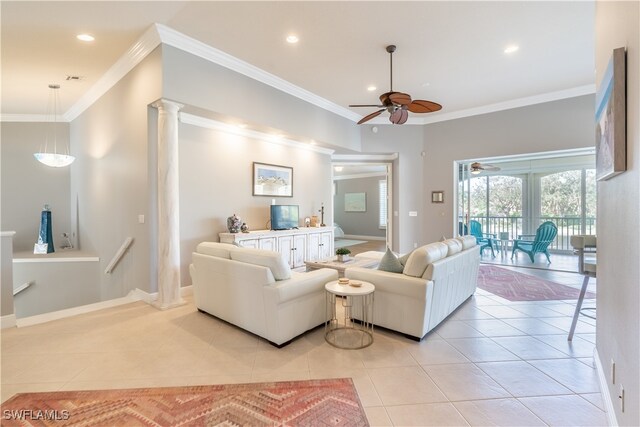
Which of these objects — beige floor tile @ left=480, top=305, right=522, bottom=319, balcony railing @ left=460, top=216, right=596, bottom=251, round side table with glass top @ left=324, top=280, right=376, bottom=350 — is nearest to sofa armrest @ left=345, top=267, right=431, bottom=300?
round side table with glass top @ left=324, top=280, right=376, bottom=350

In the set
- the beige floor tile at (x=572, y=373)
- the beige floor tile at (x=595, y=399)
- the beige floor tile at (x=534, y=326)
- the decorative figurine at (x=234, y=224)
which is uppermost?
the decorative figurine at (x=234, y=224)

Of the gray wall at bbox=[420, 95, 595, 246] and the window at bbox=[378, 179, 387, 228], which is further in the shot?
the window at bbox=[378, 179, 387, 228]

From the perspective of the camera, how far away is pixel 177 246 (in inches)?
157

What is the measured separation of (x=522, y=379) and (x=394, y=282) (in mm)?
1218

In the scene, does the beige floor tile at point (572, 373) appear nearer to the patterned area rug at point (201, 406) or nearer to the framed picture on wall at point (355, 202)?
the patterned area rug at point (201, 406)

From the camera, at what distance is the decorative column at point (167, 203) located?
12.7 feet

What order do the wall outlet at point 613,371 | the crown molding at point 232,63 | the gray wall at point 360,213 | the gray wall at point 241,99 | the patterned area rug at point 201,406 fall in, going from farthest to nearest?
the gray wall at point 360,213, the gray wall at point 241,99, the crown molding at point 232,63, the patterned area rug at point 201,406, the wall outlet at point 613,371

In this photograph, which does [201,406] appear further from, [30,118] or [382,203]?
[382,203]

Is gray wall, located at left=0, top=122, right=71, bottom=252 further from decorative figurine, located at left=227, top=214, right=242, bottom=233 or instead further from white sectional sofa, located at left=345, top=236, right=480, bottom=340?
white sectional sofa, located at left=345, top=236, right=480, bottom=340

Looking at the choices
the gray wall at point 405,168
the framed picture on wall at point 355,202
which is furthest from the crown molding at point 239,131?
the framed picture on wall at point 355,202

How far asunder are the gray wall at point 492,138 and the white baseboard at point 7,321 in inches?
286

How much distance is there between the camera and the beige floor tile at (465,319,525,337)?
10.2 ft

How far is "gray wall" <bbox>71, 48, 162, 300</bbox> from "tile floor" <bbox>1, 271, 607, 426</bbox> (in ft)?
4.12

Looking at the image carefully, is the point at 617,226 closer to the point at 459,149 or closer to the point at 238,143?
the point at 238,143
